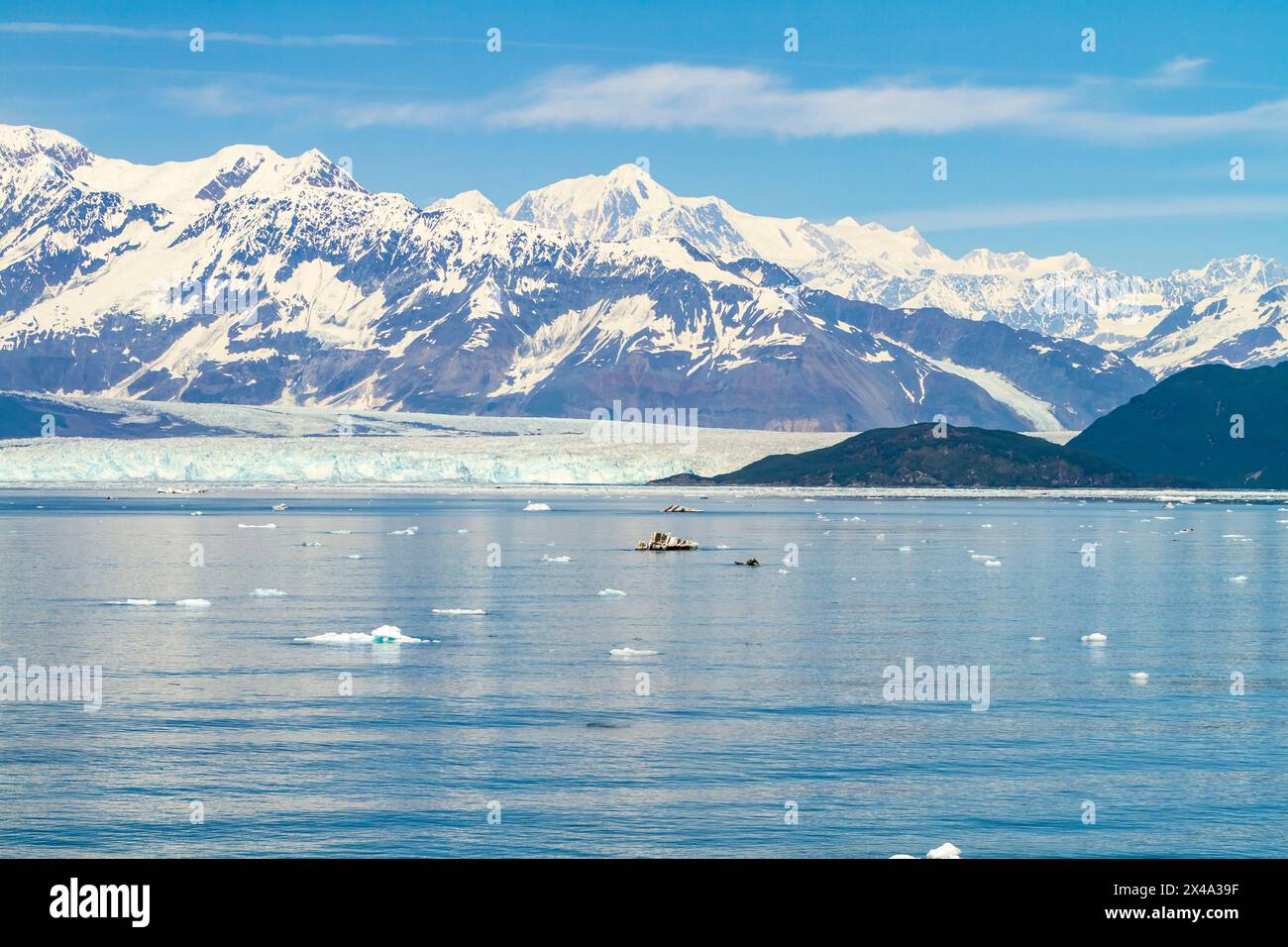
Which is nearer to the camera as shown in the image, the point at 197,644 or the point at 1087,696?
the point at 1087,696

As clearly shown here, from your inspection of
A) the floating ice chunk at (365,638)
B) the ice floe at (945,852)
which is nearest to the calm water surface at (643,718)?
the ice floe at (945,852)

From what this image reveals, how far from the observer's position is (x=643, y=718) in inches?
1077

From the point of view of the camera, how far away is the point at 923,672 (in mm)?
33125

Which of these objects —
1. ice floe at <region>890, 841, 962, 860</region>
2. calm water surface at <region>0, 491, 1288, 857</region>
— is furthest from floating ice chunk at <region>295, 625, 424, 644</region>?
ice floe at <region>890, 841, 962, 860</region>

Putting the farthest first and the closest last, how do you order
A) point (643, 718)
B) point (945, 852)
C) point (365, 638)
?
1. point (365, 638)
2. point (643, 718)
3. point (945, 852)

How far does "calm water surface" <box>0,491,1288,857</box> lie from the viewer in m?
19.7

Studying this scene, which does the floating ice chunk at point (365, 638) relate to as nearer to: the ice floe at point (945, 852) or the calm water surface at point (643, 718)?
the calm water surface at point (643, 718)

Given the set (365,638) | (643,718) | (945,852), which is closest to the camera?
(945,852)

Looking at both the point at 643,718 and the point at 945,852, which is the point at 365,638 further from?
the point at 945,852

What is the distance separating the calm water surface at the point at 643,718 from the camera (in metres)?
19.7

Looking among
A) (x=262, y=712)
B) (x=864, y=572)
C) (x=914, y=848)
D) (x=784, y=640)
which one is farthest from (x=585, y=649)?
(x=864, y=572)

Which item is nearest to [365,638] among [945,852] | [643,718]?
[643,718]
